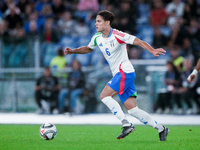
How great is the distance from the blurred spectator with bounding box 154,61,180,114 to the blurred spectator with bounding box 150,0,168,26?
3.15 meters

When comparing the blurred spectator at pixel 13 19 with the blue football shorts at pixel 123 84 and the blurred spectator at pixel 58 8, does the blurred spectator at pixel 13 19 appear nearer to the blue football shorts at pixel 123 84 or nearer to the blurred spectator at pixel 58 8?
the blurred spectator at pixel 58 8

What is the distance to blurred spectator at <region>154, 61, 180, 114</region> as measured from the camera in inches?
571

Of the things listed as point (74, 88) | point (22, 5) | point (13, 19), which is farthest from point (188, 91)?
point (22, 5)

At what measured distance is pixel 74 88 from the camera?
50.2 feet

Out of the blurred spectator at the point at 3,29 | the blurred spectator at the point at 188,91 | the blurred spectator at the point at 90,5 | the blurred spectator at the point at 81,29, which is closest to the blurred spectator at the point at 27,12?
the blurred spectator at the point at 3,29

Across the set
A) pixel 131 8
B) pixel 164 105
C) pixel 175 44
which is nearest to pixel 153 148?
pixel 164 105

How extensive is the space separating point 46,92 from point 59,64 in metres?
1.20

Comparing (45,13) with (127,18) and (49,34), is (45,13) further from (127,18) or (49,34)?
(127,18)

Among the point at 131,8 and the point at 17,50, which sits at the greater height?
the point at 131,8

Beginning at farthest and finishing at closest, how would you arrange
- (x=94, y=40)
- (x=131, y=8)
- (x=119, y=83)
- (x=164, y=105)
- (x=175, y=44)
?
(x=131, y=8)
(x=175, y=44)
(x=164, y=105)
(x=94, y=40)
(x=119, y=83)

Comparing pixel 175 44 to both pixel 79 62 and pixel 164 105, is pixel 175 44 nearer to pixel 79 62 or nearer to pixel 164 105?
pixel 164 105

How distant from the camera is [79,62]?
1548 centimetres

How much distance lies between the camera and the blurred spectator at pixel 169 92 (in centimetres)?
1450

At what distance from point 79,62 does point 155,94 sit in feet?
9.66
